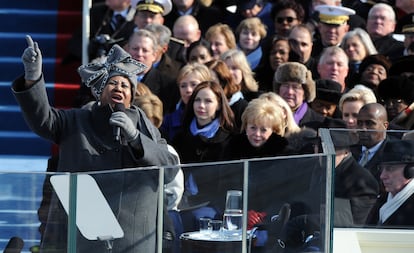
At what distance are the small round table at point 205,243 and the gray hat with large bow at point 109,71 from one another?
1156 mm

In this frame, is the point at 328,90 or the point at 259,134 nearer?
the point at 259,134

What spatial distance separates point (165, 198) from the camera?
20.2 ft

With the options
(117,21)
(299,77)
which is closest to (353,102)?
(299,77)

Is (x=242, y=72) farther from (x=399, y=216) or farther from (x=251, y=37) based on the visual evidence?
(x=399, y=216)

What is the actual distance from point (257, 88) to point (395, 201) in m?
3.24

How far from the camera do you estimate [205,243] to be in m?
6.32

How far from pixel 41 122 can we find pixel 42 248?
1.08 m

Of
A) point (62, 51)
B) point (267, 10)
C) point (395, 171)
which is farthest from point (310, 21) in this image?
point (395, 171)

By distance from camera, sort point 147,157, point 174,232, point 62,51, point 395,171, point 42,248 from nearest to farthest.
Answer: point 42,248, point 174,232, point 147,157, point 395,171, point 62,51

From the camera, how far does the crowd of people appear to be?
704cm

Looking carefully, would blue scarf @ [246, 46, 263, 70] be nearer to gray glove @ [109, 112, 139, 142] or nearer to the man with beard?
the man with beard

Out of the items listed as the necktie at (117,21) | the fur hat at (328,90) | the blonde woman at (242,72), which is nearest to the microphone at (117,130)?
the fur hat at (328,90)

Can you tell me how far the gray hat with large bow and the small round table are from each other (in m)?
1.16

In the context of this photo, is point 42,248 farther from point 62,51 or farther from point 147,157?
point 62,51
